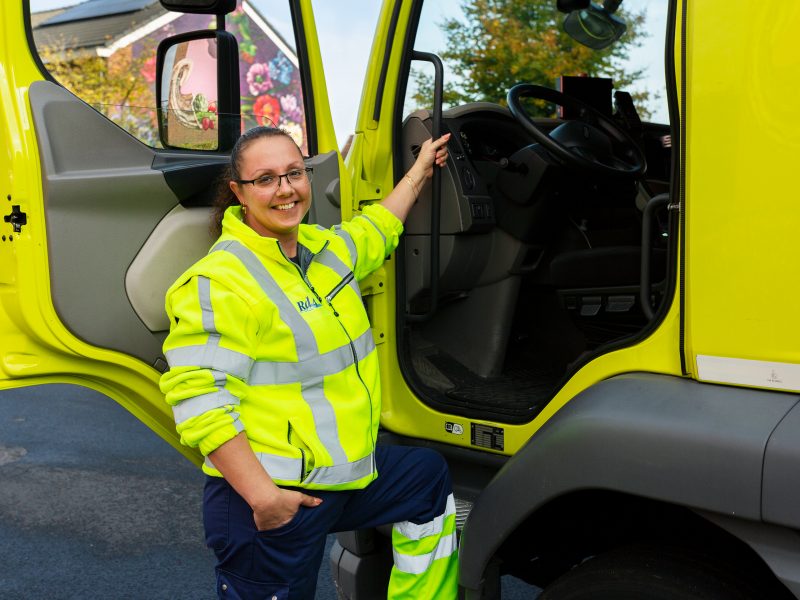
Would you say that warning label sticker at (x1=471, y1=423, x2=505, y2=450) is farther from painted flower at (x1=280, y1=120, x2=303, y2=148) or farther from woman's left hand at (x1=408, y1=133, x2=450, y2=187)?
painted flower at (x1=280, y1=120, x2=303, y2=148)

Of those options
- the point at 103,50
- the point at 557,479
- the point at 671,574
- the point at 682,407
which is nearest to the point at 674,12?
the point at 682,407

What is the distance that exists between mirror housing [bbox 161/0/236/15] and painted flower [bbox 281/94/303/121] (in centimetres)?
37

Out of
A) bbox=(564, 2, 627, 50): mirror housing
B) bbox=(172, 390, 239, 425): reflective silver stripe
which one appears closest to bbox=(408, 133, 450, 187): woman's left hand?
bbox=(564, 2, 627, 50): mirror housing

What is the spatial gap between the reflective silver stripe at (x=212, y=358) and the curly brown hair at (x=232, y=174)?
0.48 m

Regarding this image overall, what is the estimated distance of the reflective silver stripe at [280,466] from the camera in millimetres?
2029

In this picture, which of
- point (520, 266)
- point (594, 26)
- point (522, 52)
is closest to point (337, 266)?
point (520, 266)

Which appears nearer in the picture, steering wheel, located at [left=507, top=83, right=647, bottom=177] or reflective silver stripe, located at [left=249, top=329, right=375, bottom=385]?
reflective silver stripe, located at [left=249, top=329, right=375, bottom=385]

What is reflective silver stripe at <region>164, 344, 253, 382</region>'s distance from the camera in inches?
76.2

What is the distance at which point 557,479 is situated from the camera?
5.92ft

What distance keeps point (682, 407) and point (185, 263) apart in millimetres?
1341

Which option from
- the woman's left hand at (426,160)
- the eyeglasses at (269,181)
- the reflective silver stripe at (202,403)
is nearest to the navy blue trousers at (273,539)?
the reflective silver stripe at (202,403)

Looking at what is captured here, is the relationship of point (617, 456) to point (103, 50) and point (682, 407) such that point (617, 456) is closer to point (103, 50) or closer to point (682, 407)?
point (682, 407)

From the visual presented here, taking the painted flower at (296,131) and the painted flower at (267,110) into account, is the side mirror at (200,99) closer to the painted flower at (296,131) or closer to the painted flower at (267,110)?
the painted flower at (267,110)

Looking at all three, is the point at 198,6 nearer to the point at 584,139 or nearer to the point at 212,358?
the point at 212,358
